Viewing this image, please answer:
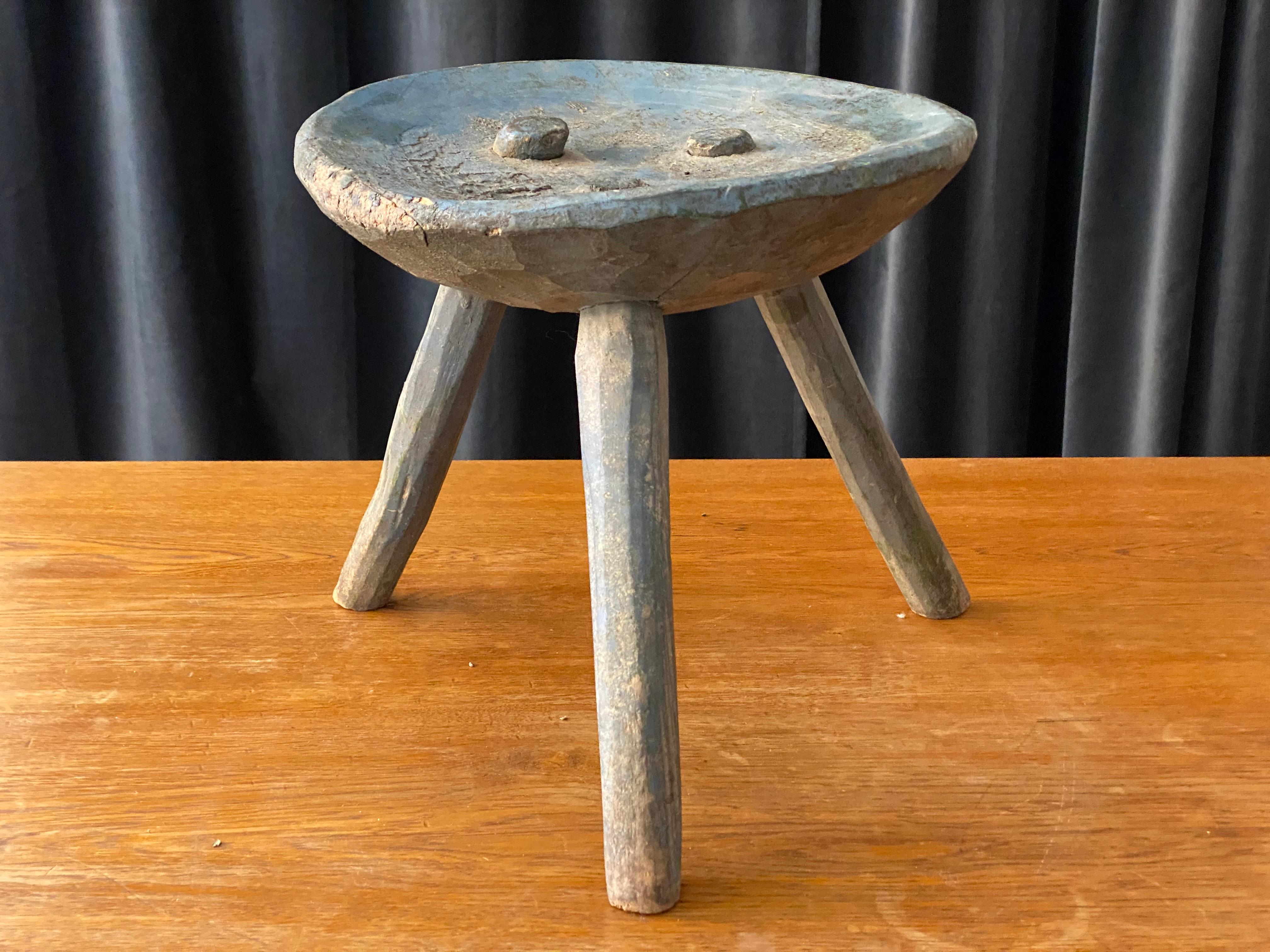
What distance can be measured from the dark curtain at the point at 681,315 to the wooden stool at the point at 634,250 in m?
0.50

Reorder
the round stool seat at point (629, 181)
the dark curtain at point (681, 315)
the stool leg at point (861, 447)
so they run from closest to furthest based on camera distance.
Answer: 1. the round stool seat at point (629, 181)
2. the stool leg at point (861, 447)
3. the dark curtain at point (681, 315)

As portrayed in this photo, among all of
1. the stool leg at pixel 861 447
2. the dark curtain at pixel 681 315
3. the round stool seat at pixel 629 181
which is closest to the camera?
the round stool seat at pixel 629 181

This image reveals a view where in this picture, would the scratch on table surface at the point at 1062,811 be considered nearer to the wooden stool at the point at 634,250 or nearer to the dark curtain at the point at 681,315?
the wooden stool at the point at 634,250

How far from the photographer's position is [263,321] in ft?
4.58

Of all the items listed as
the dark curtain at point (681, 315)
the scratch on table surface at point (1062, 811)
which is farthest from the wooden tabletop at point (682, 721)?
the dark curtain at point (681, 315)

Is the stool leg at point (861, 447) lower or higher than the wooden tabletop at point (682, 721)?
higher

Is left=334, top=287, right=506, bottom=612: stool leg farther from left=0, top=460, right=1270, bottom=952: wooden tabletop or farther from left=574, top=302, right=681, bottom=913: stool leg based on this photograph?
left=574, top=302, right=681, bottom=913: stool leg

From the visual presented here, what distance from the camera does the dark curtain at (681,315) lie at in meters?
1.26

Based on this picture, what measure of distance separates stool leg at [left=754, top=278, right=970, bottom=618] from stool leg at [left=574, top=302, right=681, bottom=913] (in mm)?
184

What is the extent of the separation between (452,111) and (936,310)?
0.72 m

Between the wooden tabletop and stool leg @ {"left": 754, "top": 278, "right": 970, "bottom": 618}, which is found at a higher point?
stool leg @ {"left": 754, "top": 278, "right": 970, "bottom": 618}

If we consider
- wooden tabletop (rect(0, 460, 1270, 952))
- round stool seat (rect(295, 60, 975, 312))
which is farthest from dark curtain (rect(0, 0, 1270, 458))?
round stool seat (rect(295, 60, 975, 312))

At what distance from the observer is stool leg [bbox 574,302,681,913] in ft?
2.01

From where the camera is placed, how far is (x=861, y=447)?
0.82m
